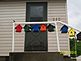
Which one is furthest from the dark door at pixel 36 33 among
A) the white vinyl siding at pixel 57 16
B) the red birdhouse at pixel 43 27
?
the red birdhouse at pixel 43 27

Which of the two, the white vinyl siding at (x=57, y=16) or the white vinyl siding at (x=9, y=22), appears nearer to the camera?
the white vinyl siding at (x=57, y=16)

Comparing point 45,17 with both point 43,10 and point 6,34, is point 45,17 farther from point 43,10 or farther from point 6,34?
point 6,34

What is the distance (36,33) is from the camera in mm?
8016

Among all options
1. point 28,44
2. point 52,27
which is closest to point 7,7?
point 28,44

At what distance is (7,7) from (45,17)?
150cm

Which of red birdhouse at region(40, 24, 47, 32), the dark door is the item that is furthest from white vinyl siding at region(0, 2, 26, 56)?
red birdhouse at region(40, 24, 47, 32)

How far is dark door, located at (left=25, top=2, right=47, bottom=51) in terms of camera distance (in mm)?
7875

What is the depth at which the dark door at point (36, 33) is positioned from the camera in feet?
25.8

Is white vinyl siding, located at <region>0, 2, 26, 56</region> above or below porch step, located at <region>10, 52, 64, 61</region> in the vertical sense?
above

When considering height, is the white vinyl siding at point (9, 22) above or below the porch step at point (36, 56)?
above

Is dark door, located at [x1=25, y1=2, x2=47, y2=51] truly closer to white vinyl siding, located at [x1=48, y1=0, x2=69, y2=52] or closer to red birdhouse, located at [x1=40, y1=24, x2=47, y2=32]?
white vinyl siding, located at [x1=48, y1=0, x2=69, y2=52]

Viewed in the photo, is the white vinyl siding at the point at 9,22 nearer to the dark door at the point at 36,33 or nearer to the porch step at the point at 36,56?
the dark door at the point at 36,33

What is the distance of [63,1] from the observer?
8281 mm

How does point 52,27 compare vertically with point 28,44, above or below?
above
